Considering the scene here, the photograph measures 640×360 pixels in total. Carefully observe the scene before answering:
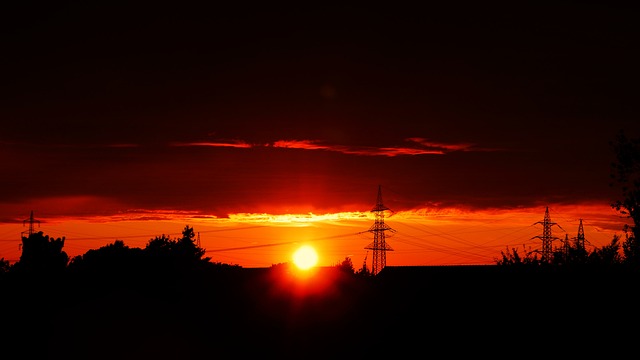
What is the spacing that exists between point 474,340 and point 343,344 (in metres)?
10.7

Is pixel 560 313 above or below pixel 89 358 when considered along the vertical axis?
above

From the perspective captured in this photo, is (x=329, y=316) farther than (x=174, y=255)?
No

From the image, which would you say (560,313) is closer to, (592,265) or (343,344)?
(592,265)

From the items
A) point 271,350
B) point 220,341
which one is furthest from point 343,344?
point 220,341

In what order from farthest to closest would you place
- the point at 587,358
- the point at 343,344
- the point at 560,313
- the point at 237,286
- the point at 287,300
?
the point at 237,286
the point at 287,300
the point at 343,344
the point at 560,313
the point at 587,358

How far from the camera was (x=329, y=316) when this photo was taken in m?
52.6

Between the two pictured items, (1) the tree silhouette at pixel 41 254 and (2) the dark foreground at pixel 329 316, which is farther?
(1) the tree silhouette at pixel 41 254

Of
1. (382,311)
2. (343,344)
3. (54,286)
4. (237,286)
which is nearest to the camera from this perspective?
(343,344)

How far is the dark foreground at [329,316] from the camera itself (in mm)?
35562

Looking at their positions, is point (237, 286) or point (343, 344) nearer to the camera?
point (343, 344)

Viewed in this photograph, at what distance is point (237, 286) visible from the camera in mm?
63250

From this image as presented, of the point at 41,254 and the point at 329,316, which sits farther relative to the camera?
the point at 41,254

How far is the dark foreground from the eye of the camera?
117 feet

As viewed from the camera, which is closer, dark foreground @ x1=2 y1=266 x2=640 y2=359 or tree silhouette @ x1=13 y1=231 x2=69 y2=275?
dark foreground @ x1=2 y1=266 x2=640 y2=359
